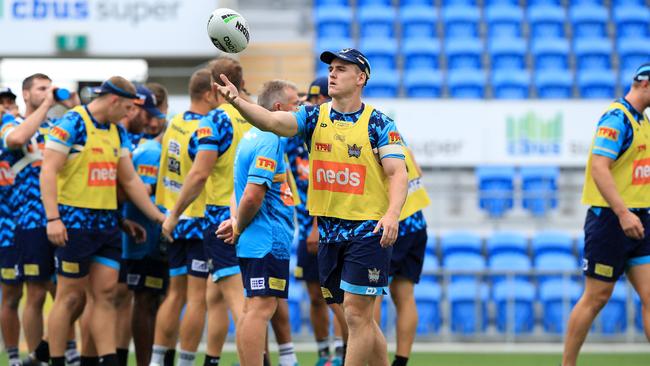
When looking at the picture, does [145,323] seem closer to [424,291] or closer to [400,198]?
[400,198]

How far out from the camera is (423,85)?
1712 centimetres

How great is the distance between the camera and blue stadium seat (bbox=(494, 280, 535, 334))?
520 inches

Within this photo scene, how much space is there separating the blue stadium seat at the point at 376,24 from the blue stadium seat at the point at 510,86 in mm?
2177

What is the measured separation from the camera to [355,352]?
6.50 meters

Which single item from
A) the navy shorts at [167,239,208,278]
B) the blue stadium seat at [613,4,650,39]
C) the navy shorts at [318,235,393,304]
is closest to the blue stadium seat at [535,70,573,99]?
the blue stadium seat at [613,4,650,39]

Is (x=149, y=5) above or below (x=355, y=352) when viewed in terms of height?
above

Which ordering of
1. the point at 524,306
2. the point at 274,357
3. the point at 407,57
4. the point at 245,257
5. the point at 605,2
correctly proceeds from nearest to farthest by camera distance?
the point at 245,257, the point at 274,357, the point at 524,306, the point at 407,57, the point at 605,2

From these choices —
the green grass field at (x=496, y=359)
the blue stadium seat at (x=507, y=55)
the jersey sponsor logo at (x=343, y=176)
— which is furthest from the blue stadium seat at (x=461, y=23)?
the jersey sponsor logo at (x=343, y=176)

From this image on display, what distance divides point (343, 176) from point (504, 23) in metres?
12.5

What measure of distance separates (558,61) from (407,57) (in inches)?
91.9

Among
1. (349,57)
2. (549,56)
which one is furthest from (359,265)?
(549,56)

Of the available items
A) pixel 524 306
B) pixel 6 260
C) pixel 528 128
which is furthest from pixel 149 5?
pixel 6 260

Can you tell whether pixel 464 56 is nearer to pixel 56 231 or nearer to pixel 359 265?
pixel 56 231

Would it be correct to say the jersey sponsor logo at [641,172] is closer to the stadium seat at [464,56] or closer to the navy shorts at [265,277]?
the navy shorts at [265,277]
